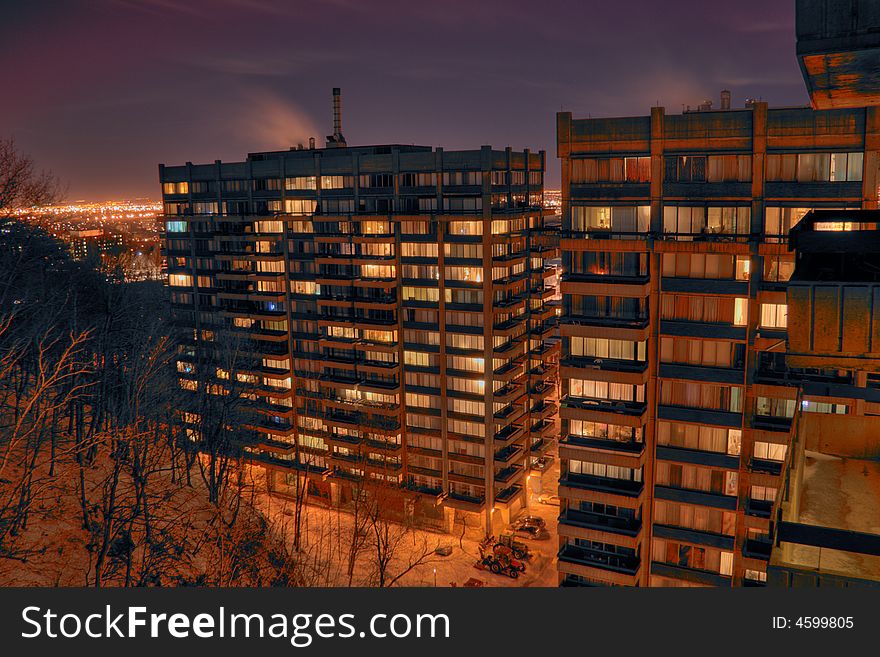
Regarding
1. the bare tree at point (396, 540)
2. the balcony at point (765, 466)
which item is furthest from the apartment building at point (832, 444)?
the bare tree at point (396, 540)

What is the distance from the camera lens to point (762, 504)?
40625 millimetres

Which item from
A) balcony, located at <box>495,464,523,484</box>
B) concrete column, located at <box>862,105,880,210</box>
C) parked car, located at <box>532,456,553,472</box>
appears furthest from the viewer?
parked car, located at <box>532,456,553,472</box>

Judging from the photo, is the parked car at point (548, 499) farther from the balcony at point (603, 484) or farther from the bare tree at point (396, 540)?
the balcony at point (603, 484)

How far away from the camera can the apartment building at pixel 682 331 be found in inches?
1532

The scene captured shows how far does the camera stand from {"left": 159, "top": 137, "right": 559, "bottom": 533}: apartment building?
220 feet

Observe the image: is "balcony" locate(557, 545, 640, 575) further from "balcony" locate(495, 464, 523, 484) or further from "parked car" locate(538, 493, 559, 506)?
"parked car" locate(538, 493, 559, 506)

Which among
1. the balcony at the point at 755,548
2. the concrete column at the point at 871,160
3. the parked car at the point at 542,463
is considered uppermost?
the concrete column at the point at 871,160

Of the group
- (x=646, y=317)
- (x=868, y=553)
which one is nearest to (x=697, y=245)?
(x=646, y=317)

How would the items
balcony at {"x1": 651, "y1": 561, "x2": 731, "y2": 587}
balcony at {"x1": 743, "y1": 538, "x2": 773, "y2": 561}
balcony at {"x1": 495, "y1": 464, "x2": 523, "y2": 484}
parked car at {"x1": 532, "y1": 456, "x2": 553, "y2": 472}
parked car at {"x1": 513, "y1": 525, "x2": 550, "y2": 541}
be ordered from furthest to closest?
parked car at {"x1": 532, "y1": 456, "x2": 553, "y2": 472}, balcony at {"x1": 495, "y1": 464, "x2": 523, "y2": 484}, parked car at {"x1": 513, "y1": 525, "x2": 550, "y2": 541}, balcony at {"x1": 651, "y1": 561, "x2": 731, "y2": 587}, balcony at {"x1": 743, "y1": 538, "x2": 773, "y2": 561}

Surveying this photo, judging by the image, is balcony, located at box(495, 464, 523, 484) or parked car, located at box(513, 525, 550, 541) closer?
parked car, located at box(513, 525, 550, 541)

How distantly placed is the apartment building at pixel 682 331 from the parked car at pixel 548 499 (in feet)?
105

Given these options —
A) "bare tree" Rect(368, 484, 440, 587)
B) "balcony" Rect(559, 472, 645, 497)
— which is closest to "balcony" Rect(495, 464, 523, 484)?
"bare tree" Rect(368, 484, 440, 587)

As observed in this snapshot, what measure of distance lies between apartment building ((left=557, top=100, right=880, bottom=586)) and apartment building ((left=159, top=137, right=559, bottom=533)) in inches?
905

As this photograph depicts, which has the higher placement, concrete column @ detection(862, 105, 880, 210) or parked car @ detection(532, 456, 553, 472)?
concrete column @ detection(862, 105, 880, 210)
